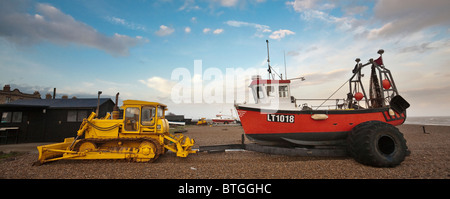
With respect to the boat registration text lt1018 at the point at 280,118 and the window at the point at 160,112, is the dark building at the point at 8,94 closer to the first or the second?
the window at the point at 160,112

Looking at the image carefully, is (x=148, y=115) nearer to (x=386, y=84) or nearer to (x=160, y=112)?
(x=160, y=112)

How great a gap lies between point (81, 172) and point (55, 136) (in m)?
11.4

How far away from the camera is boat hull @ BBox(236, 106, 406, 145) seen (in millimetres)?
7711

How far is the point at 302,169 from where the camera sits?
5.95 m

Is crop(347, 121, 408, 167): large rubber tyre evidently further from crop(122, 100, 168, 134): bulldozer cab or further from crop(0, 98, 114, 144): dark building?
crop(0, 98, 114, 144): dark building

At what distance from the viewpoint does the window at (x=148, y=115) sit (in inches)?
301

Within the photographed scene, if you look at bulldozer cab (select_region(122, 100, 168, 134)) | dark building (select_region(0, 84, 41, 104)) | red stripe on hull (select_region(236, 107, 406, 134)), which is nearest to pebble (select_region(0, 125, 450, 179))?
bulldozer cab (select_region(122, 100, 168, 134))

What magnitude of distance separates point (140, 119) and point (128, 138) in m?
0.83

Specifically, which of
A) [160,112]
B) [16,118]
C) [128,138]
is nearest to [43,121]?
[16,118]

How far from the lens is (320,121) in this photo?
7.75 m

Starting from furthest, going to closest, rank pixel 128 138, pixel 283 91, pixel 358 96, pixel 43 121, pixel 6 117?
1. pixel 43 121
2. pixel 6 117
3. pixel 283 91
4. pixel 358 96
5. pixel 128 138

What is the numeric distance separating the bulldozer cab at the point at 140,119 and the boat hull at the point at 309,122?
11.4 feet

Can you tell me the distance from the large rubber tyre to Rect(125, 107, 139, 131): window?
8221mm
